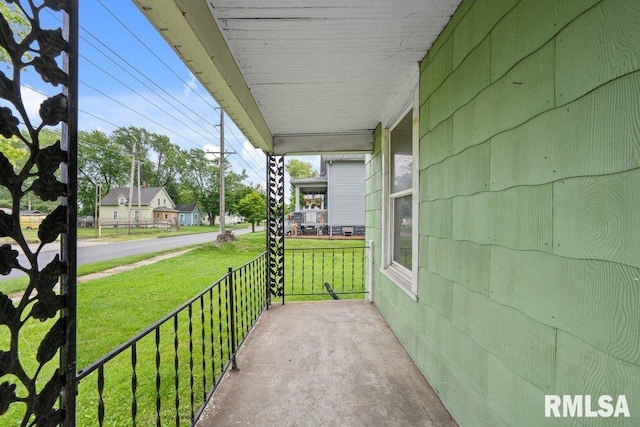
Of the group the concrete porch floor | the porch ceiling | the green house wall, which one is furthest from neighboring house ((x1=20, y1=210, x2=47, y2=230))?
the green house wall

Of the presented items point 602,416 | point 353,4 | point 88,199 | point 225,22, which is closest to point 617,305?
point 602,416

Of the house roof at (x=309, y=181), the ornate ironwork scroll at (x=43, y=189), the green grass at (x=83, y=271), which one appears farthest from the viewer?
the house roof at (x=309, y=181)

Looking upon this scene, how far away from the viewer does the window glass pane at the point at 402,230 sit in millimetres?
2592

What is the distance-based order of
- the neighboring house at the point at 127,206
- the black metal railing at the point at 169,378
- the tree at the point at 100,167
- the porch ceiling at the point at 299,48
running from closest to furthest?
the porch ceiling at the point at 299,48, the black metal railing at the point at 169,378, the tree at the point at 100,167, the neighboring house at the point at 127,206

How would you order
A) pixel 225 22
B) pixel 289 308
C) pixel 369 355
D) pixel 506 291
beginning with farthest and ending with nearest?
pixel 289 308 → pixel 369 355 → pixel 225 22 → pixel 506 291

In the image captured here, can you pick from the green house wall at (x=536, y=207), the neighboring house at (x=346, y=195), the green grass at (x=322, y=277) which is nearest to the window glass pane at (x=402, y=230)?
the green grass at (x=322, y=277)

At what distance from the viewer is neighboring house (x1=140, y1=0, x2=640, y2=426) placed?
73 centimetres

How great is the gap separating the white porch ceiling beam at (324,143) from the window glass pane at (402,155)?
25.6 inches

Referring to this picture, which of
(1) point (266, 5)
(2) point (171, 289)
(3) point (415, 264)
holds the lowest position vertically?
(2) point (171, 289)

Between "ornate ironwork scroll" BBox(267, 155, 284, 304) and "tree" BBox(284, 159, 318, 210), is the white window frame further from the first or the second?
"tree" BBox(284, 159, 318, 210)

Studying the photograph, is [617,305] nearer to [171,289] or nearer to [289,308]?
[289,308]

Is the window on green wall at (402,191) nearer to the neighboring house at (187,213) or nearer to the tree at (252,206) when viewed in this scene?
the tree at (252,206)

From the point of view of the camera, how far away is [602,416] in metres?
0.74

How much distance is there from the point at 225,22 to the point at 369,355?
2528 millimetres
